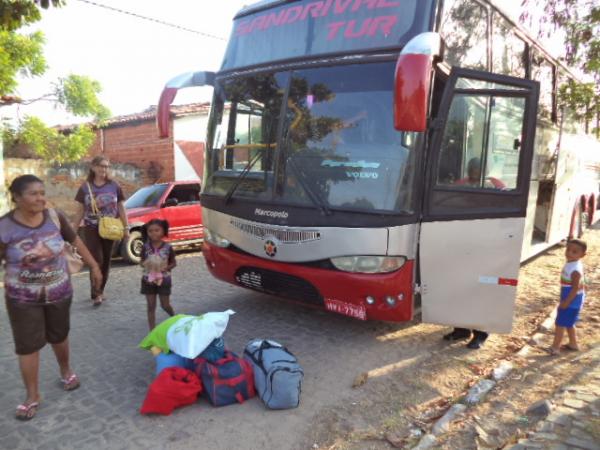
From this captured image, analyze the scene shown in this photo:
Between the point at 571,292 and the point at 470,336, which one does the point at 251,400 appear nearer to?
the point at 470,336

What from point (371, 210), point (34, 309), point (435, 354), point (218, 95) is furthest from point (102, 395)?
point (218, 95)

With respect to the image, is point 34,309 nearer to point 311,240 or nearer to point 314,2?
point 311,240

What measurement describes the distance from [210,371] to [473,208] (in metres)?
2.63

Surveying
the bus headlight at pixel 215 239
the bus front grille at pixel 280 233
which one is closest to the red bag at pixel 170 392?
the bus front grille at pixel 280 233

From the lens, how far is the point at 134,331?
16.7 ft

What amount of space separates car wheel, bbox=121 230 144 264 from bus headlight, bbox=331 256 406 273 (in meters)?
5.94

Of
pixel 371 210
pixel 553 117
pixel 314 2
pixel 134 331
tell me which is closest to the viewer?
pixel 371 210

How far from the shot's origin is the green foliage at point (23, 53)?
8413 mm

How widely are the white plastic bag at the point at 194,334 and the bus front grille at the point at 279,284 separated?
40.2 inches

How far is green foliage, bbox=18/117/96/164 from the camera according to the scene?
1035cm

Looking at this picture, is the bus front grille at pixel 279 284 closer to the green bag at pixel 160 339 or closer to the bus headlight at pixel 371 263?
the bus headlight at pixel 371 263

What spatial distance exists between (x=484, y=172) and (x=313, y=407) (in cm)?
261

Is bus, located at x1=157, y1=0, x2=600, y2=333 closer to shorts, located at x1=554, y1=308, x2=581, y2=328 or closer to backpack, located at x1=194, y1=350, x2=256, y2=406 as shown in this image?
shorts, located at x1=554, y1=308, x2=581, y2=328

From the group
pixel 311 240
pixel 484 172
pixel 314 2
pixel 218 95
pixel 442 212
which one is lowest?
pixel 311 240
